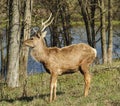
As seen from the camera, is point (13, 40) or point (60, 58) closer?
point (60, 58)

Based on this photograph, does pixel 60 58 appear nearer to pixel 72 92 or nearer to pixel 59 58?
pixel 59 58

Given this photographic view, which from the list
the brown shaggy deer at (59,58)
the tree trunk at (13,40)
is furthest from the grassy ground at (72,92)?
the tree trunk at (13,40)

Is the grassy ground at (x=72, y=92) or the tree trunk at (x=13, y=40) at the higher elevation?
the tree trunk at (x=13, y=40)

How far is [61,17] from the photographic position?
2642 centimetres

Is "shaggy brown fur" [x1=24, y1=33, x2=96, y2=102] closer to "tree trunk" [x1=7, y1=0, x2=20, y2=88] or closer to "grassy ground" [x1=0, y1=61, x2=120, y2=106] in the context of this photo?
"grassy ground" [x1=0, y1=61, x2=120, y2=106]

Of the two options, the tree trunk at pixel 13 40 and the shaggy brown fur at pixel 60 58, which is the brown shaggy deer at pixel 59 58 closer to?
the shaggy brown fur at pixel 60 58

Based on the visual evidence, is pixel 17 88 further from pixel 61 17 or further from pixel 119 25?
pixel 119 25

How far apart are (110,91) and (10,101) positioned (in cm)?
279

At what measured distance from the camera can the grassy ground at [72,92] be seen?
961 cm

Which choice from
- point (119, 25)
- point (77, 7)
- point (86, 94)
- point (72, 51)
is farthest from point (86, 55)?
point (119, 25)

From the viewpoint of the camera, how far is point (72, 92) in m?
11.7

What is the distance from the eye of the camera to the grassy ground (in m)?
9.61

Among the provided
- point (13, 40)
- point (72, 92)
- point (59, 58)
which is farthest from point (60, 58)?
point (13, 40)

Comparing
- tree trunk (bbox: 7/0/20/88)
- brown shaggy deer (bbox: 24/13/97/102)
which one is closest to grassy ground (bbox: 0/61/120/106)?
brown shaggy deer (bbox: 24/13/97/102)
